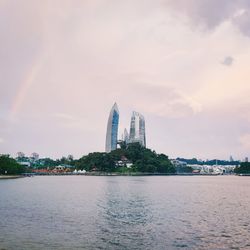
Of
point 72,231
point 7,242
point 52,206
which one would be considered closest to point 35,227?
point 72,231

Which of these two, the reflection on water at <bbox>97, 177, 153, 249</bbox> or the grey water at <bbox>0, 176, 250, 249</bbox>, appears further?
the reflection on water at <bbox>97, 177, 153, 249</bbox>

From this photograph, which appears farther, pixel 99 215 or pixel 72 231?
pixel 99 215

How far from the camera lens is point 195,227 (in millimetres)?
45031

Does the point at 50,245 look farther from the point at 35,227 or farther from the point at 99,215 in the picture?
the point at 99,215

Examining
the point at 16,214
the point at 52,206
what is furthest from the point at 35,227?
the point at 52,206

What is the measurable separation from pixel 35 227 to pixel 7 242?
28.1 feet

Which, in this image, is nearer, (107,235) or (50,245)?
(50,245)

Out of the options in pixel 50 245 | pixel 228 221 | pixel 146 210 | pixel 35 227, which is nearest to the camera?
pixel 50 245

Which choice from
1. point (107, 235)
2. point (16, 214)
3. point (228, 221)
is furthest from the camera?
point (16, 214)

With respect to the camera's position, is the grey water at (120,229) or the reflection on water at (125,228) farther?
the reflection on water at (125,228)

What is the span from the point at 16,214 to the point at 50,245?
73.9 ft

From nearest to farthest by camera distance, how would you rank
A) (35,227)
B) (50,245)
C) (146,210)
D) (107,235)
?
(50,245) < (107,235) < (35,227) < (146,210)

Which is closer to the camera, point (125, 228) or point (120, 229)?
point (120, 229)

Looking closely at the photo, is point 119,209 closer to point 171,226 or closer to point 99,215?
point 99,215
